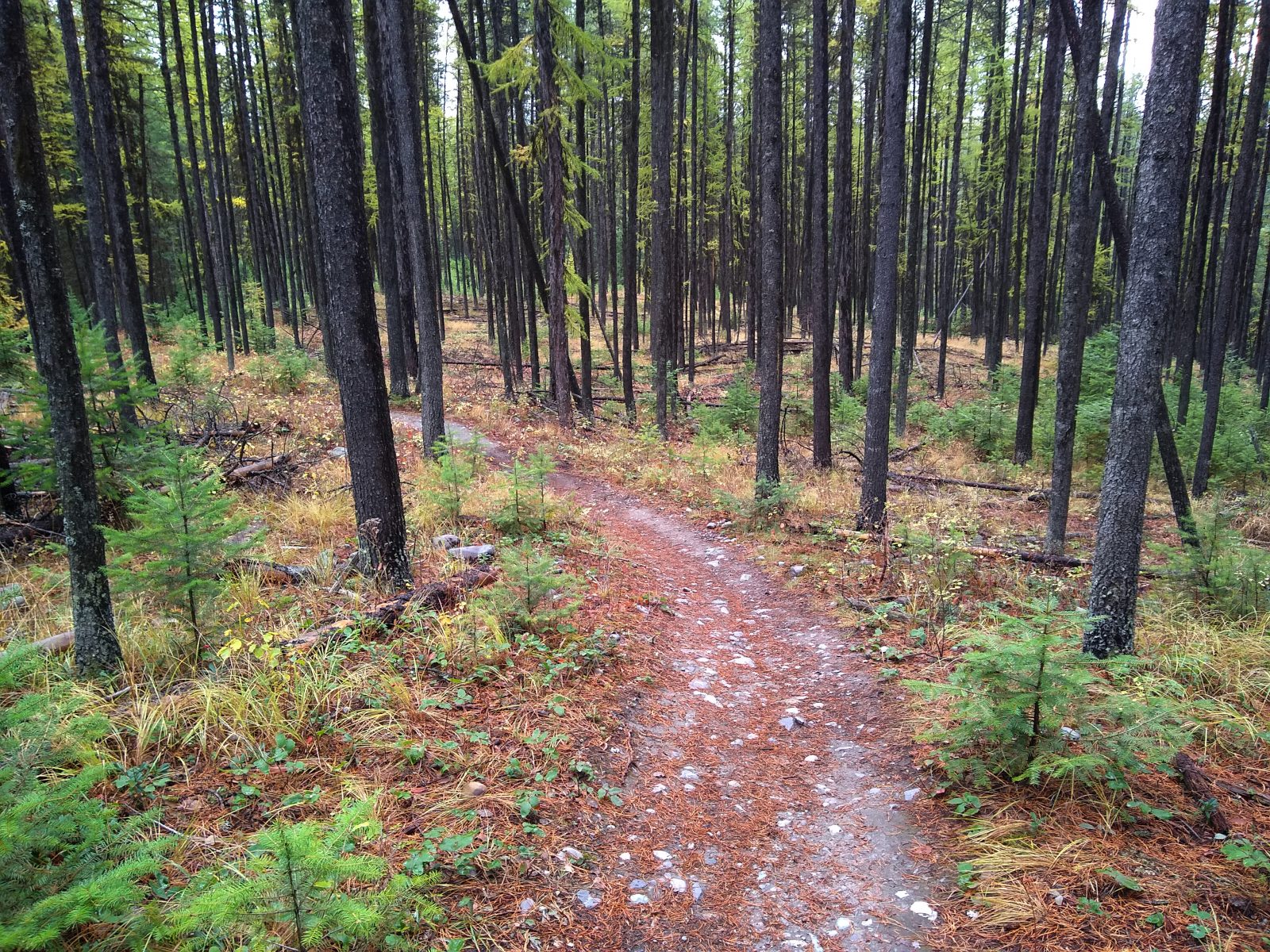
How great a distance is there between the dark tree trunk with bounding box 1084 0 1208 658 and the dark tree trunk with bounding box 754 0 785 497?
532cm

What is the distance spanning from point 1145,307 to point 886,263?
388cm

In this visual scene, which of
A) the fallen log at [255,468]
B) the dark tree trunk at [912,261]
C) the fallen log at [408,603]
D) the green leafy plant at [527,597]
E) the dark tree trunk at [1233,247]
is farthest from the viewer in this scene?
the dark tree trunk at [912,261]

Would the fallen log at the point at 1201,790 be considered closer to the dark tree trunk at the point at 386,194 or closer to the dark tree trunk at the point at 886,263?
the dark tree trunk at the point at 886,263

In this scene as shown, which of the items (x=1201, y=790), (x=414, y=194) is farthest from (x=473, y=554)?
(x=414, y=194)

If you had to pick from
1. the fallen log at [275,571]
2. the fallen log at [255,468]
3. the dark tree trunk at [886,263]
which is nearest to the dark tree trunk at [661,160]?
the dark tree trunk at [886,263]

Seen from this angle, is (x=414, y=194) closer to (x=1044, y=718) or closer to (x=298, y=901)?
(x=298, y=901)

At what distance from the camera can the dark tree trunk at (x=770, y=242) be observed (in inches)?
349

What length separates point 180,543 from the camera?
424cm

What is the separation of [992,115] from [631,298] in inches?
870

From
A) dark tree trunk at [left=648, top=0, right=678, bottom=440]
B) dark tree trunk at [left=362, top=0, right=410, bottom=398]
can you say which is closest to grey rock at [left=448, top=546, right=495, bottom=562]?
dark tree trunk at [left=648, top=0, right=678, bottom=440]

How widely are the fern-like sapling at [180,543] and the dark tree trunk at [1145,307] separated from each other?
635 centimetres

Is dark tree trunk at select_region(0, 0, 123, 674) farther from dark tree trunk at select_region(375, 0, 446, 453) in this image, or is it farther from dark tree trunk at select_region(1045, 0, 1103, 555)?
dark tree trunk at select_region(1045, 0, 1103, 555)

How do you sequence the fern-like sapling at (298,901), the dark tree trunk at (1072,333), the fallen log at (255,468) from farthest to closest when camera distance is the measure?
the fallen log at (255,468) → the dark tree trunk at (1072,333) → the fern-like sapling at (298,901)

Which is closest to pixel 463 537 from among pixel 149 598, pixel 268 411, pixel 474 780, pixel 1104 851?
pixel 149 598
